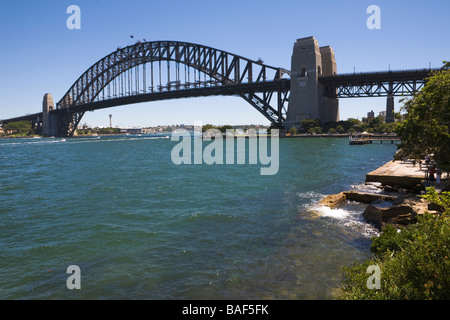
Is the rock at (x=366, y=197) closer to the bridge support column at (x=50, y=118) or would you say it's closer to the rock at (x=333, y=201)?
the rock at (x=333, y=201)

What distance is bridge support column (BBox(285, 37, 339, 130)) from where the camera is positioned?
86.1m

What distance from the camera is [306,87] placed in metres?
86.4

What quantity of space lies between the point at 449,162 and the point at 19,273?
15318 mm

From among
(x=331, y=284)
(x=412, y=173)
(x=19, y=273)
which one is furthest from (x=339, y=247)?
(x=412, y=173)

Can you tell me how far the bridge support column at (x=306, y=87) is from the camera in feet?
283

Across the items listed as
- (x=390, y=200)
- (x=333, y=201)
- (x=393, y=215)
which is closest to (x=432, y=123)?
(x=393, y=215)

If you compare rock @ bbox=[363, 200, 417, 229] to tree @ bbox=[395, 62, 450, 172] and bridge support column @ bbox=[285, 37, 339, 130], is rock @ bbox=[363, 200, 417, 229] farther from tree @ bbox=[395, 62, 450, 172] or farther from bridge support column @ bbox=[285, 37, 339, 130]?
bridge support column @ bbox=[285, 37, 339, 130]

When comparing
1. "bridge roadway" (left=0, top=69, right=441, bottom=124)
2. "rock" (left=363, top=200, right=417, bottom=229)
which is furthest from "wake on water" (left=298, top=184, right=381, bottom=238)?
"bridge roadway" (left=0, top=69, right=441, bottom=124)

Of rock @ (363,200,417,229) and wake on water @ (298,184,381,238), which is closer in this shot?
rock @ (363,200,417,229)

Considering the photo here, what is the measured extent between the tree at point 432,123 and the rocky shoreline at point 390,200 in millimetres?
2103

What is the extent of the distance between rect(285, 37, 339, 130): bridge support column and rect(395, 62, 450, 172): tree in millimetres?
75489

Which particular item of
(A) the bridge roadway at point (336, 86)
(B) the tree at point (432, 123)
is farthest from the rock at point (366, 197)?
(A) the bridge roadway at point (336, 86)

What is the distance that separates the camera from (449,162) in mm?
12406
